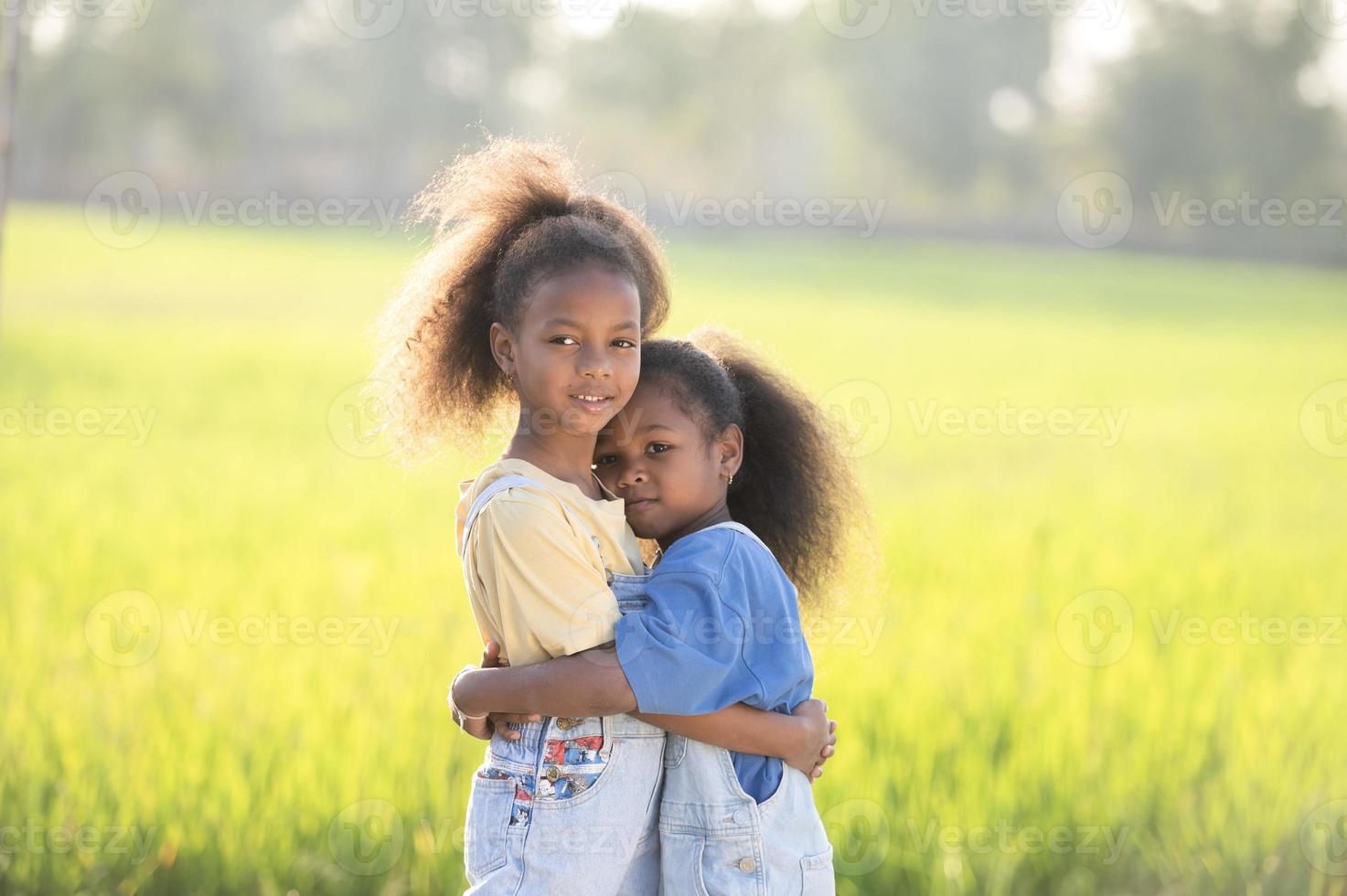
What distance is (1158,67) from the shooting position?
41.8 metres

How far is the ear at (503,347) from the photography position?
90.0 inches

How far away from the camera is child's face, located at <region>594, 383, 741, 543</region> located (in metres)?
2.33

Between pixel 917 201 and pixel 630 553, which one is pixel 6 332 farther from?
pixel 917 201

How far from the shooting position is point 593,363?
2.16 meters

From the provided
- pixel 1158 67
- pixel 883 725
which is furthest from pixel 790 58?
pixel 883 725
